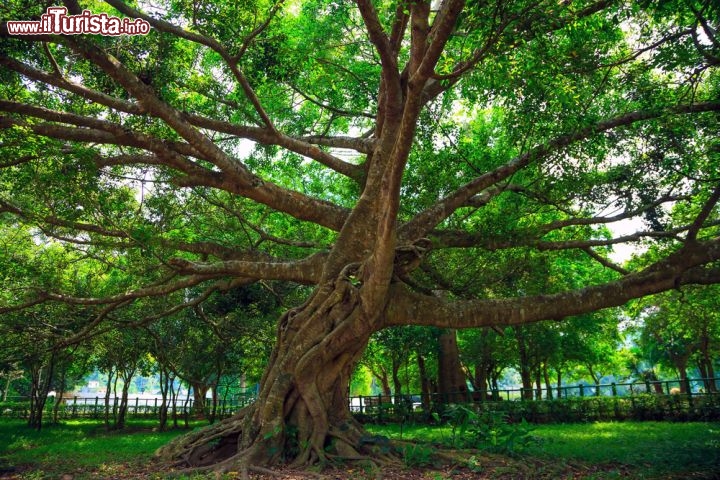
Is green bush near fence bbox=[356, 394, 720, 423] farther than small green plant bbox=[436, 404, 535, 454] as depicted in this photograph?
Yes

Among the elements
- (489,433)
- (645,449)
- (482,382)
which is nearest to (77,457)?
(489,433)

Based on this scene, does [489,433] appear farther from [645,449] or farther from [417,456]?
[645,449]

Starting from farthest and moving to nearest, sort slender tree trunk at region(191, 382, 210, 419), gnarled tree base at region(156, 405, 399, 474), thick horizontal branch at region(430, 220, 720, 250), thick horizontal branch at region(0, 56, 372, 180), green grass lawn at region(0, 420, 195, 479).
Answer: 1. slender tree trunk at region(191, 382, 210, 419)
2. thick horizontal branch at region(430, 220, 720, 250)
3. green grass lawn at region(0, 420, 195, 479)
4. gnarled tree base at region(156, 405, 399, 474)
5. thick horizontal branch at region(0, 56, 372, 180)

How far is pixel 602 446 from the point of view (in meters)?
9.18

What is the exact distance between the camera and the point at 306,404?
775 centimetres

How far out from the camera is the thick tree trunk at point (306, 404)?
7426 millimetres

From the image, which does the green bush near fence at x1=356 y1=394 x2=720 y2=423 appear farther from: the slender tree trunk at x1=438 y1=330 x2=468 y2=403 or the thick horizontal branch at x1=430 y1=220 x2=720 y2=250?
the thick horizontal branch at x1=430 y1=220 x2=720 y2=250

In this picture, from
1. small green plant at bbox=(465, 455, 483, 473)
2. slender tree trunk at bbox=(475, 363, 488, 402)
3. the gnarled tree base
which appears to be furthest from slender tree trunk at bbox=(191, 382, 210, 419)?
small green plant at bbox=(465, 455, 483, 473)

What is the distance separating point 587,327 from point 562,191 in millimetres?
10662

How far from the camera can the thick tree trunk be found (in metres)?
7.43

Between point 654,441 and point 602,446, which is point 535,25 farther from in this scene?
point 654,441

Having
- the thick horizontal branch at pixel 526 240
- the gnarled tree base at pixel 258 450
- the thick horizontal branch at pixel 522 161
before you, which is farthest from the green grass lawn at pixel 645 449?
the thick horizontal branch at pixel 522 161

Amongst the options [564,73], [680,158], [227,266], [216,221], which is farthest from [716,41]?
[216,221]

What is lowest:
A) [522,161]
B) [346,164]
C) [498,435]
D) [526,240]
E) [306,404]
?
[498,435]
